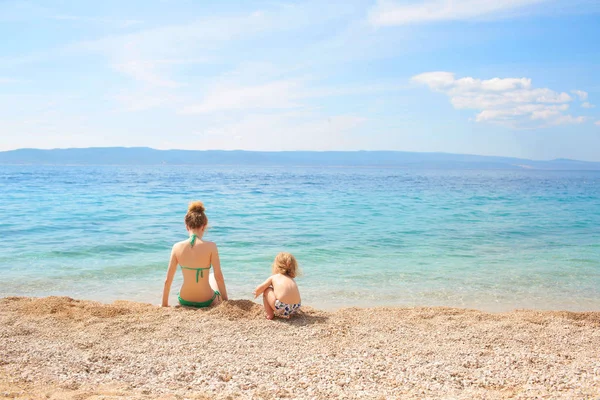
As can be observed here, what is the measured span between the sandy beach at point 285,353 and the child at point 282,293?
172 millimetres

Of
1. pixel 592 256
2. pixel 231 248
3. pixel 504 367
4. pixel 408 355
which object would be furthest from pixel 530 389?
pixel 592 256

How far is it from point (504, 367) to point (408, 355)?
941 mm

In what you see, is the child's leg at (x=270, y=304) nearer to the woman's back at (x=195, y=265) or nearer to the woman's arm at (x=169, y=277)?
the woman's back at (x=195, y=265)

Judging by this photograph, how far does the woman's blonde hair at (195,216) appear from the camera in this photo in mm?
6570

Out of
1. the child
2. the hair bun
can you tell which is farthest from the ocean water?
the hair bun

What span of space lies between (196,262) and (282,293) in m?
1.37

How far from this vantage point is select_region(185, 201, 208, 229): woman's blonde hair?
21.6 ft

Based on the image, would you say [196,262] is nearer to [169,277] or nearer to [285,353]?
[169,277]

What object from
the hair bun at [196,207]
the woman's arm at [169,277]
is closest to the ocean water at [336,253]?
the woman's arm at [169,277]

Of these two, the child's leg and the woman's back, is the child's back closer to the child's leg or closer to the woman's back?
the child's leg

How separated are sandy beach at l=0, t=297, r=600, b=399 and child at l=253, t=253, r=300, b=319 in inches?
6.8

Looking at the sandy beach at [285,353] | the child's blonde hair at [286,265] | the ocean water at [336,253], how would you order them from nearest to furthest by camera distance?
the sandy beach at [285,353] → the child's blonde hair at [286,265] → the ocean water at [336,253]

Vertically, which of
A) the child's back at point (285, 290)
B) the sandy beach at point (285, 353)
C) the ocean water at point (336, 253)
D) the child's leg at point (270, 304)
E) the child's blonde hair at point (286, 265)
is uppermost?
the child's blonde hair at point (286, 265)

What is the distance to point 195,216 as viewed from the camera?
6582 millimetres
